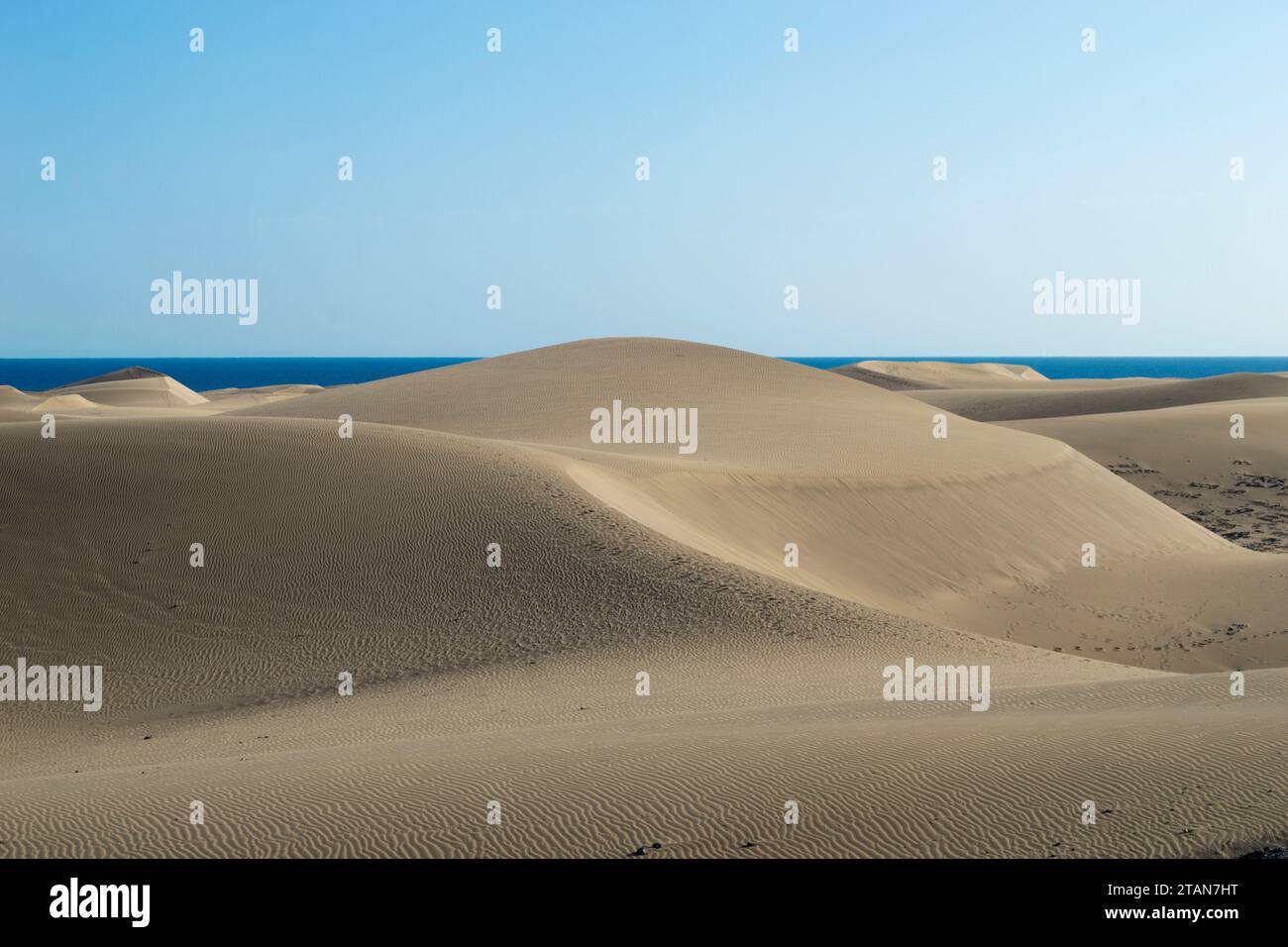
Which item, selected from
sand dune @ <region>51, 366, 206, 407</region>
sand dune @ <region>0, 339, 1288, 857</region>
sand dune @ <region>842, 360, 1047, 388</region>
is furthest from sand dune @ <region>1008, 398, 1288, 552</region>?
sand dune @ <region>51, 366, 206, 407</region>

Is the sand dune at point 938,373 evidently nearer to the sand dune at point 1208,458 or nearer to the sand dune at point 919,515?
the sand dune at point 1208,458

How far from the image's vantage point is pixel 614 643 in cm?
1285

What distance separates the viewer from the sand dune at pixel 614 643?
6293 millimetres

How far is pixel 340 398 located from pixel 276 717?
86.9 ft

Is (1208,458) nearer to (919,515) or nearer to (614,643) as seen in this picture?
(919,515)

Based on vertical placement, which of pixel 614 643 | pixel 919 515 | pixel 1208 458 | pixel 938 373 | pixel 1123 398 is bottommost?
pixel 614 643

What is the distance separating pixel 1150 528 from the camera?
25.9 meters

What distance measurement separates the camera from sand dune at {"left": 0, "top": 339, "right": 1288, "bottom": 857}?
20.6ft

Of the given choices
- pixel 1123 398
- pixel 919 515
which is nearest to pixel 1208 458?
pixel 919 515

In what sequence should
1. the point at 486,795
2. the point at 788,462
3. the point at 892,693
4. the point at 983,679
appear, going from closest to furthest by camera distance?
the point at 486,795 → the point at 892,693 → the point at 983,679 → the point at 788,462

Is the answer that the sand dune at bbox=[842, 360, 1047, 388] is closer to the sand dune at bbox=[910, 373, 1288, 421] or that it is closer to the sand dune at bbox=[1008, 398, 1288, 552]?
the sand dune at bbox=[910, 373, 1288, 421]
